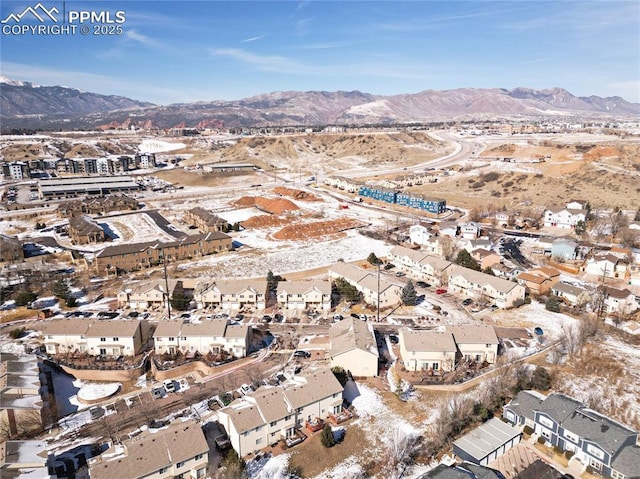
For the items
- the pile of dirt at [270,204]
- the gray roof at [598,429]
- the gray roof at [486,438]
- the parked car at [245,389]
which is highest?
the pile of dirt at [270,204]

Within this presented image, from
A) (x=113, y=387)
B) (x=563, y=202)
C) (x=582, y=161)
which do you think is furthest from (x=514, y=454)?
(x=582, y=161)

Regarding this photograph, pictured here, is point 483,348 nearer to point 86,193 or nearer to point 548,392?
point 548,392

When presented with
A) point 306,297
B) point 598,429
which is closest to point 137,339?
point 306,297

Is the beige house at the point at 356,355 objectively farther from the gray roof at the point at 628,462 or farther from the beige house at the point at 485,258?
the beige house at the point at 485,258

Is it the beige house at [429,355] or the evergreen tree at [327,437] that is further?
the beige house at [429,355]

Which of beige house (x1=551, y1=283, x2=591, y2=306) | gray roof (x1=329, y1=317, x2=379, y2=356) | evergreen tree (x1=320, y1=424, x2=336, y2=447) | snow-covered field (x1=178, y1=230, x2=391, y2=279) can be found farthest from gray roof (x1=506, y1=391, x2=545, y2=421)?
snow-covered field (x1=178, y1=230, x2=391, y2=279)

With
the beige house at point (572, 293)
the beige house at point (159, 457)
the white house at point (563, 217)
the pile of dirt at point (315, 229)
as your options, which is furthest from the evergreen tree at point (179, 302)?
the white house at point (563, 217)
